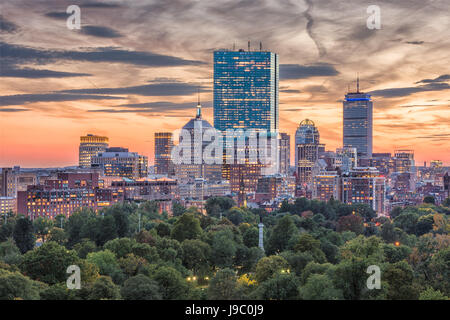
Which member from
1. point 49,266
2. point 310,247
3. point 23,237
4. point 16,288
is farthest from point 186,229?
point 16,288

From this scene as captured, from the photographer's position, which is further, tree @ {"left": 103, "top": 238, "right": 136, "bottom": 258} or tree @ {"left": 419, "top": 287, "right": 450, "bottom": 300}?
tree @ {"left": 103, "top": 238, "right": 136, "bottom": 258}

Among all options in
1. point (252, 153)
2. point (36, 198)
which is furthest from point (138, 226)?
point (252, 153)

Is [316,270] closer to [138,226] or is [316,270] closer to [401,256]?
[401,256]

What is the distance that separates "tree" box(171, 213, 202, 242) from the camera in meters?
47.6

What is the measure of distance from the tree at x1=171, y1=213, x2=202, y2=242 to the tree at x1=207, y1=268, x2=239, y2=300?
19137 mm

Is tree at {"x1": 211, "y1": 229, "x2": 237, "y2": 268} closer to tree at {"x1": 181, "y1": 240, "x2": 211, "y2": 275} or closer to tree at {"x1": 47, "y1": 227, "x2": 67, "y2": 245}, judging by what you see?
tree at {"x1": 181, "y1": 240, "x2": 211, "y2": 275}

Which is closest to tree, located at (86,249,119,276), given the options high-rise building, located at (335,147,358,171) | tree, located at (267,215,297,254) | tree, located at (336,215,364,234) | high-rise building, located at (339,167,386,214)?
tree, located at (267,215,297,254)

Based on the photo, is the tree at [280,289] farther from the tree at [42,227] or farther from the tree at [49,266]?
the tree at [42,227]

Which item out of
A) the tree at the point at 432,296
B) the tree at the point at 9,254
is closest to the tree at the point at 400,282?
the tree at the point at 432,296

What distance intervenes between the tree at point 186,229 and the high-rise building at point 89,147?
149182mm

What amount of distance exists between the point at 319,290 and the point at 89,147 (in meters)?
177

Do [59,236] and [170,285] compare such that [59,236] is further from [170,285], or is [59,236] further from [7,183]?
[7,183]

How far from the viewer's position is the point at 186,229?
158 ft

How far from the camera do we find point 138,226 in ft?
187
